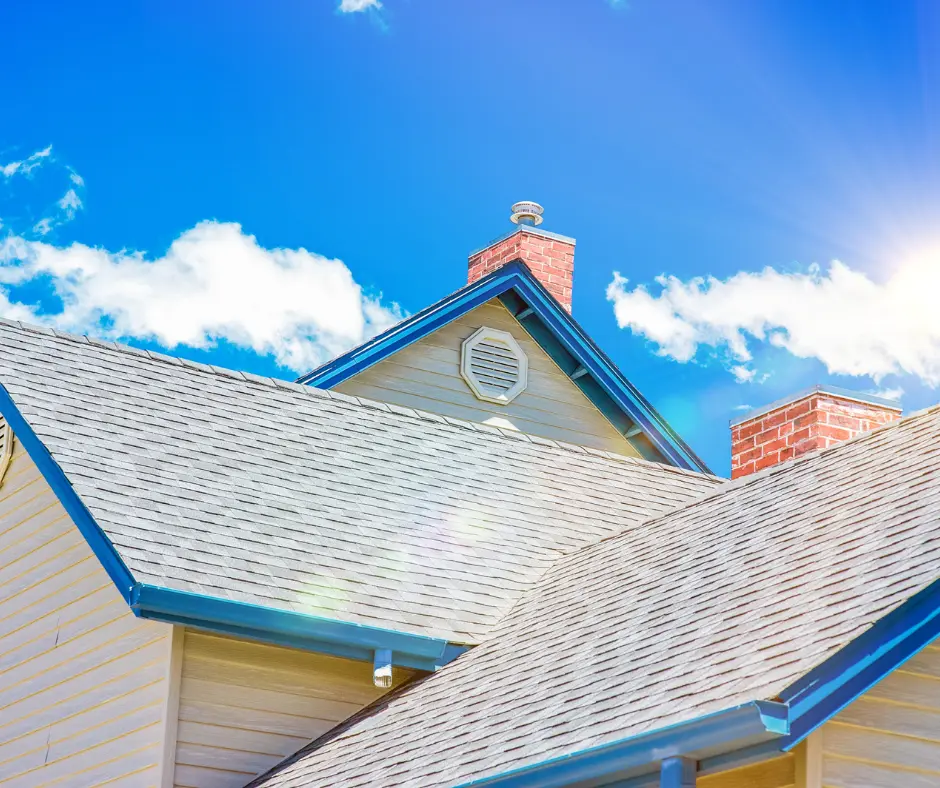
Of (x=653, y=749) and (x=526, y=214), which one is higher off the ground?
(x=526, y=214)

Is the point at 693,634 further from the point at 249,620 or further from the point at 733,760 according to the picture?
the point at 249,620

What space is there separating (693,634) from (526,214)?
12.6 m

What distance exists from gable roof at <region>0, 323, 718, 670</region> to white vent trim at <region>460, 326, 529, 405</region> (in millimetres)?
2499

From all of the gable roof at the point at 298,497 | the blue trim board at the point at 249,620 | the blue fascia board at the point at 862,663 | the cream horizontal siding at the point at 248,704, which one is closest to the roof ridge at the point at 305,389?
the gable roof at the point at 298,497

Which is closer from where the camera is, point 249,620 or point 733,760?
point 733,760

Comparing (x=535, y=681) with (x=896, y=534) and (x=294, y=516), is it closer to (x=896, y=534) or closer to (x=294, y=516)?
(x=896, y=534)

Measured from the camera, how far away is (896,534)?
8.64 m

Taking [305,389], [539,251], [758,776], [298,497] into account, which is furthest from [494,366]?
[758,776]

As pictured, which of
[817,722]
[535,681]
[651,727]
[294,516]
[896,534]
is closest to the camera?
[817,722]

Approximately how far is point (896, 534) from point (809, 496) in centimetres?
234

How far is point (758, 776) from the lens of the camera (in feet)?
25.1

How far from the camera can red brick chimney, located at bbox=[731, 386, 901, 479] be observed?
14750 millimetres

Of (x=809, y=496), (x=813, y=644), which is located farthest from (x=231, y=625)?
(x=813, y=644)

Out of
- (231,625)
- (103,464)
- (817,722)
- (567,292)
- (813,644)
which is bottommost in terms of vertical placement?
(817,722)
